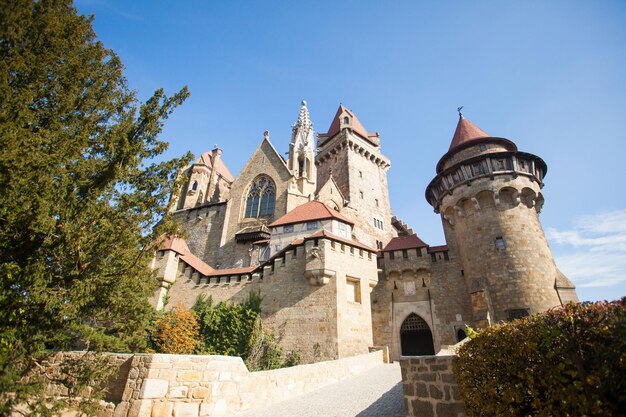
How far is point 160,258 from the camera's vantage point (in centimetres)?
1698

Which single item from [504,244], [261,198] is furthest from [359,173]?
[504,244]

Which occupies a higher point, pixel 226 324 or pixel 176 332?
pixel 226 324

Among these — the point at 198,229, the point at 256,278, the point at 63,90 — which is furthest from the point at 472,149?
the point at 198,229

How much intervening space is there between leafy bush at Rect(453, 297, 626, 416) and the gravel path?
244 centimetres

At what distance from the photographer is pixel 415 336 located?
701 inches

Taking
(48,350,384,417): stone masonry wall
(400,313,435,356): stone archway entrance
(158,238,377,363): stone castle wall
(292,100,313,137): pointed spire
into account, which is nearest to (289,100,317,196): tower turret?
(292,100,313,137): pointed spire

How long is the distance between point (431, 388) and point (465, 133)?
18.7 metres

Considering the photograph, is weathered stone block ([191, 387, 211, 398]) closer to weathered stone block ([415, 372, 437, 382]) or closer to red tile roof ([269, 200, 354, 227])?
weathered stone block ([415, 372, 437, 382])

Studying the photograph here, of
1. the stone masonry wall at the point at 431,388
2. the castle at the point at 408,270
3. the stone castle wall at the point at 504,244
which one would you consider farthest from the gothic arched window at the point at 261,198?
the stone masonry wall at the point at 431,388

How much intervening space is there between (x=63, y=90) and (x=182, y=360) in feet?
22.4

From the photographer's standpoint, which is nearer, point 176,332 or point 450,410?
point 450,410

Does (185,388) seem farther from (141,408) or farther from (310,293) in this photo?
(310,293)

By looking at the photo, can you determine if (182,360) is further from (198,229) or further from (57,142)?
(198,229)

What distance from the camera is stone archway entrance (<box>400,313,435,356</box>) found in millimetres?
17422
